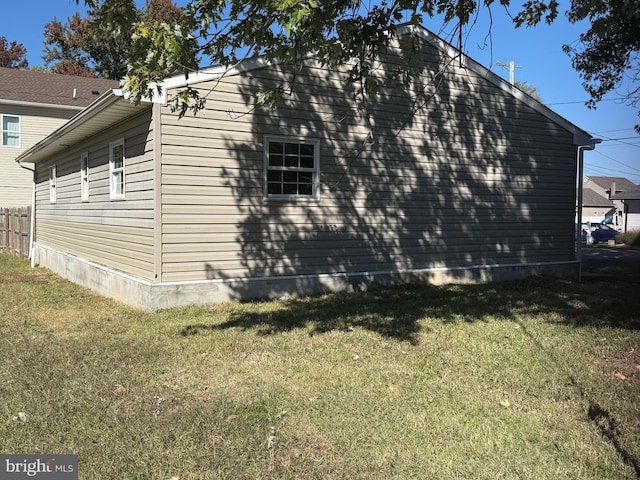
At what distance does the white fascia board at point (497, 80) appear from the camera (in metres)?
10.9

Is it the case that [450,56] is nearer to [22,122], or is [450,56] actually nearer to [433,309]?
[433,309]

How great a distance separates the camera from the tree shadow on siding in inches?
364

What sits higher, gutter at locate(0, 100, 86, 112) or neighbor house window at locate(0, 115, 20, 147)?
gutter at locate(0, 100, 86, 112)

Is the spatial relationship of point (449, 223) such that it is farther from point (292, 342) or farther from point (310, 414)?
point (310, 414)

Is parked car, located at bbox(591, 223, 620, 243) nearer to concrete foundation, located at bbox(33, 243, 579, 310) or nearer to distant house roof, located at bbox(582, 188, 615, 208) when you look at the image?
concrete foundation, located at bbox(33, 243, 579, 310)

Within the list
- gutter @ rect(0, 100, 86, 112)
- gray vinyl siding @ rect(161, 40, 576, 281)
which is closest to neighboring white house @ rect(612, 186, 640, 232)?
gray vinyl siding @ rect(161, 40, 576, 281)

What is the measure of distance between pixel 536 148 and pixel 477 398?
923cm

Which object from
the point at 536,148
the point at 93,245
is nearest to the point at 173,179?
the point at 93,245

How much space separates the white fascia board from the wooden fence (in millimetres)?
13296

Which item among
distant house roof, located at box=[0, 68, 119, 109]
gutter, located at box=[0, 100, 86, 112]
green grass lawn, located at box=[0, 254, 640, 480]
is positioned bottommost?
green grass lawn, located at box=[0, 254, 640, 480]

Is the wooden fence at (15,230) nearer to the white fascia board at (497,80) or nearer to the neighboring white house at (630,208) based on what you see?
the white fascia board at (497,80)

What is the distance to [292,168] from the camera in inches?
374

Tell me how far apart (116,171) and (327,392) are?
717 cm

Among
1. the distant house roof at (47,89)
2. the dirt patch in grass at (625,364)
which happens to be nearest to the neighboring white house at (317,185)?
the dirt patch in grass at (625,364)
